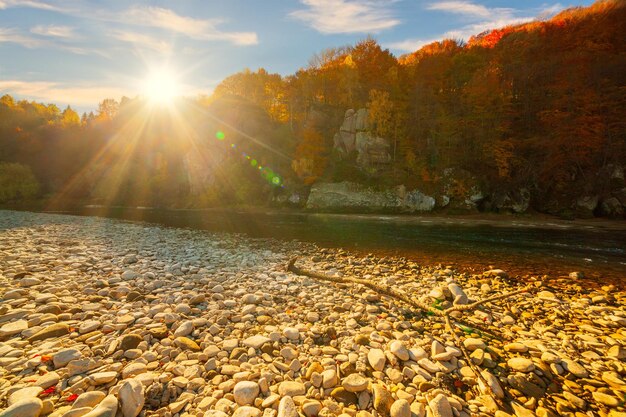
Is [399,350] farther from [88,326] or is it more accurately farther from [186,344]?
[88,326]

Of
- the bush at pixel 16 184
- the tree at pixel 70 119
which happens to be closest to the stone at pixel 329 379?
the bush at pixel 16 184

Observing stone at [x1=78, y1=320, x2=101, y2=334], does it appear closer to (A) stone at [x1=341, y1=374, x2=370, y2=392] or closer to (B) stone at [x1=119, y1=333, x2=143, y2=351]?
(B) stone at [x1=119, y1=333, x2=143, y2=351]

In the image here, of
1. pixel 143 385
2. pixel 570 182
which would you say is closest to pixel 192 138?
pixel 143 385

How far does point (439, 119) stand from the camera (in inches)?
1538

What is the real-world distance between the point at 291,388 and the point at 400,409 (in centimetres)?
150

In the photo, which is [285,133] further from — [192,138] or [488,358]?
[488,358]

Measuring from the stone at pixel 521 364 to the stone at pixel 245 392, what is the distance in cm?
426

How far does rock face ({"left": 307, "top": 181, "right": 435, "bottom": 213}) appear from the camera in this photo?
3612cm

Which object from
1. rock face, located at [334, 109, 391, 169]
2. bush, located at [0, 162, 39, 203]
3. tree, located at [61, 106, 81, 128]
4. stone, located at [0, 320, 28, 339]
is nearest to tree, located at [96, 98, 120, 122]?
tree, located at [61, 106, 81, 128]

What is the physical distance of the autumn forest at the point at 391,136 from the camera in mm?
31656

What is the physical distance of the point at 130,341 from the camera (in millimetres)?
4414

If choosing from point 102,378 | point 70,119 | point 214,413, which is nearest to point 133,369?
point 102,378

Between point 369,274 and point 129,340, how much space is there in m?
7.53

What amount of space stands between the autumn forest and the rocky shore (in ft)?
106
